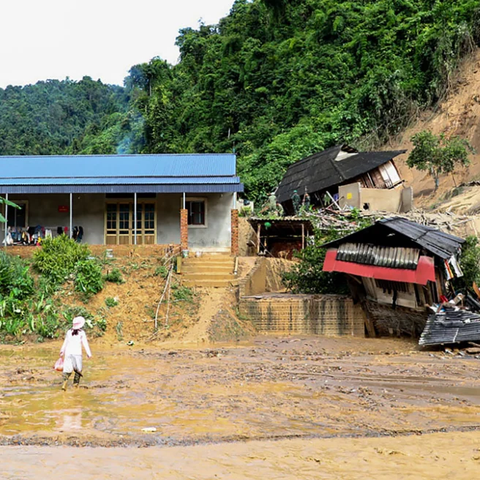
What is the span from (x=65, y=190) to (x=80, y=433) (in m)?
14.3

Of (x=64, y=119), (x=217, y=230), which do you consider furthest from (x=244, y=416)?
(x=64, y=119)

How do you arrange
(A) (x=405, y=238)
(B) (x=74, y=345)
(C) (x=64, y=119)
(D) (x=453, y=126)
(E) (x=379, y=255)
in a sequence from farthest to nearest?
1. (C) (x=64, y=119)
2. (D) (x=453, y=126)
3. (E) (x=379, y=255)
4. (A) (x=405, y=238)
5. (B) (x=74, y=345)

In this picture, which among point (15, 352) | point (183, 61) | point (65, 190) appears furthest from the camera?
point (183, 61)

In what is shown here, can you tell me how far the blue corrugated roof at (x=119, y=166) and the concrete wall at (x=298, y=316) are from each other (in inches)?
258

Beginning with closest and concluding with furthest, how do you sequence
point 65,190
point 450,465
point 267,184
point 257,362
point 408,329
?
point 450,465 → point 257,362 → point 408,329 → point 65,190 → point 267,184

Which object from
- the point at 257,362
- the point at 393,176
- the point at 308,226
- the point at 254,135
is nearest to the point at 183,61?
the point at 254,135

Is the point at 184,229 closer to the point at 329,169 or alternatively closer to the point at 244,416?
the point at 329,169

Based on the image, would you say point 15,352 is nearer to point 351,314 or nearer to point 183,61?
point 351,314

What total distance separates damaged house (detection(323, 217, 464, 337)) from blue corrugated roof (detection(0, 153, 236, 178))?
7.04m

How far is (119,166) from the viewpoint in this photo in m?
24.0

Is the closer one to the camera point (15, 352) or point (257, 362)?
point (257, 362)

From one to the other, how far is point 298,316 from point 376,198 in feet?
31.4

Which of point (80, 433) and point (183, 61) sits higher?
point (183, 61)

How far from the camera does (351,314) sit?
17656 mm
